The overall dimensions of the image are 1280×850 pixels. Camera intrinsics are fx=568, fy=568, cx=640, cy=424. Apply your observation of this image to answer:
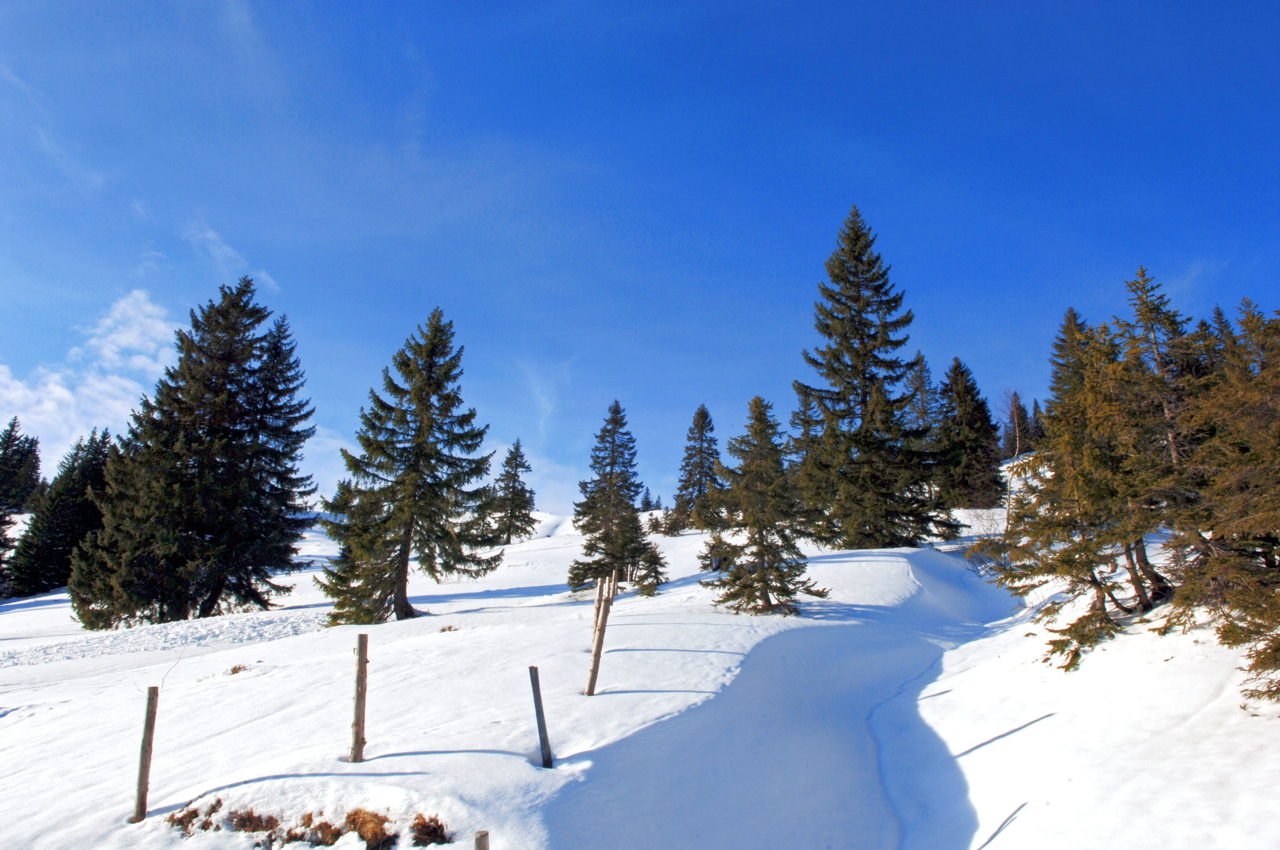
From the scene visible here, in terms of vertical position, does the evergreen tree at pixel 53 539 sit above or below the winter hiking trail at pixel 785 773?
above

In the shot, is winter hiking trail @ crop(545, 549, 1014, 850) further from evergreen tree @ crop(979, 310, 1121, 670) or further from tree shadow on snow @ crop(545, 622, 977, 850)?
evergreen tree @ crop(979, 310, 1121, 670)

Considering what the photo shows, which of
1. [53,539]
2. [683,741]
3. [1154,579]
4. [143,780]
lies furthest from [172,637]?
[53,539]

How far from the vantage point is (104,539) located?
81.6 ft

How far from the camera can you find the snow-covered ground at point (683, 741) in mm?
6480

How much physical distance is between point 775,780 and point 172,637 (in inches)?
814

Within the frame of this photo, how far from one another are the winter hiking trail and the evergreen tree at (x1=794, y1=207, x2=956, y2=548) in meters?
13.8

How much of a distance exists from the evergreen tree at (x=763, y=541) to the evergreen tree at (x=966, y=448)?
14.8m

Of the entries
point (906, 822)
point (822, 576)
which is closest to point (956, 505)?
point (822, 576)

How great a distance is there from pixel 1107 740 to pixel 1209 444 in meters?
5.54

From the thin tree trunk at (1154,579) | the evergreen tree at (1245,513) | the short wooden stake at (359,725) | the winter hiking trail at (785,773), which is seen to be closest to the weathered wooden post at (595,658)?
the winter hiking trail at (785,773)

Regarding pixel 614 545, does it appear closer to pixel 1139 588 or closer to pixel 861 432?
pixel 861 432

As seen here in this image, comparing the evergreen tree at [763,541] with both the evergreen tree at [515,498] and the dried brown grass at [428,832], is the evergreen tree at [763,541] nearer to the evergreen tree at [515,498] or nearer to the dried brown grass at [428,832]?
the dried brown grass at [428,832]

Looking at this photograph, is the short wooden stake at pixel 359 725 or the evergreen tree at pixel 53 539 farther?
the evergreen tree at pixel 53 539

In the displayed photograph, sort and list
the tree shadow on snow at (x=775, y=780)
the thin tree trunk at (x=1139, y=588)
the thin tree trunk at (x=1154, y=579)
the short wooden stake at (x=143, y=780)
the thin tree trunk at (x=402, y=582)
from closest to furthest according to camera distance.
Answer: the short wooden stake at (x=143, y=780) → the tree shadow on snow at (x=775, y=780) → the thin tree trunk at (x=1139, y=588) → the thin tree trunk at (x=1154, y=579) → the thin tree trunk at (x=402, y=582)
